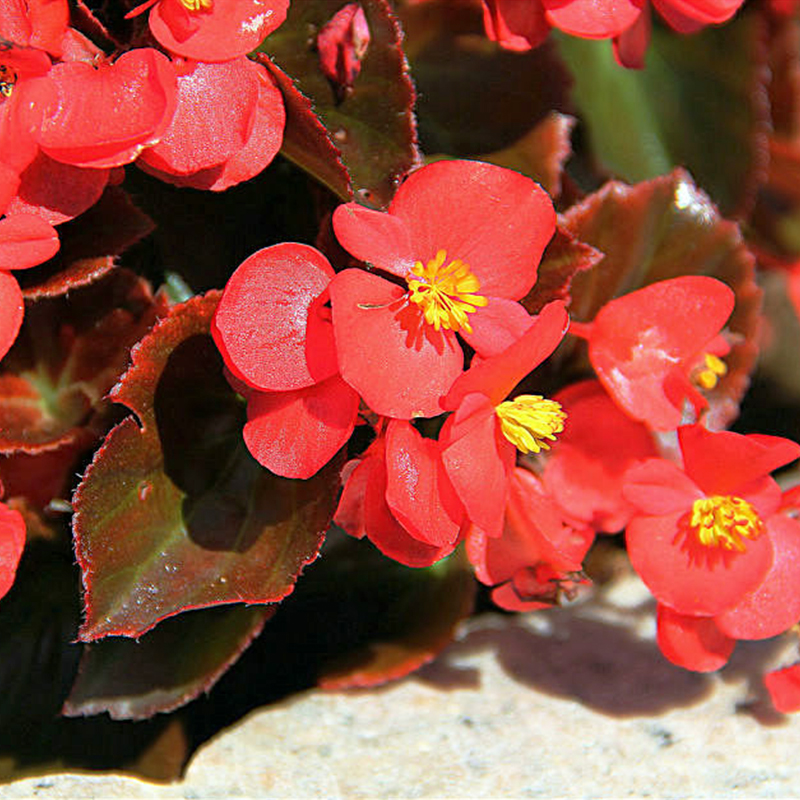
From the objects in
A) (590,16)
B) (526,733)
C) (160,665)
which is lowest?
(526,733)

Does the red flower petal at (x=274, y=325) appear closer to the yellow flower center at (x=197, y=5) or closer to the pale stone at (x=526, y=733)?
the yellow flower center at (x=197, y=5)

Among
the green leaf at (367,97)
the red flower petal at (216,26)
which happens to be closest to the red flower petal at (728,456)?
the green leaf at (367,97)

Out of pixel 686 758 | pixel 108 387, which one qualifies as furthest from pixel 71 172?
pixel 686 758

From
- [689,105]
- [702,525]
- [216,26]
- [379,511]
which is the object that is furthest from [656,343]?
[689,105]

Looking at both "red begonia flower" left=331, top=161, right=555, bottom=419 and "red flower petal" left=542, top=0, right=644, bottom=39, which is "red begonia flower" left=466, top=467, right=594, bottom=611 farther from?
"red flower petal" left=542, top=0, right=644, bottom=39

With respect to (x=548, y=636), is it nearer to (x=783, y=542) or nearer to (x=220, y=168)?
(x=783, y=542)

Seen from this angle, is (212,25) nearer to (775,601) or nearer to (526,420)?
(526,420)
